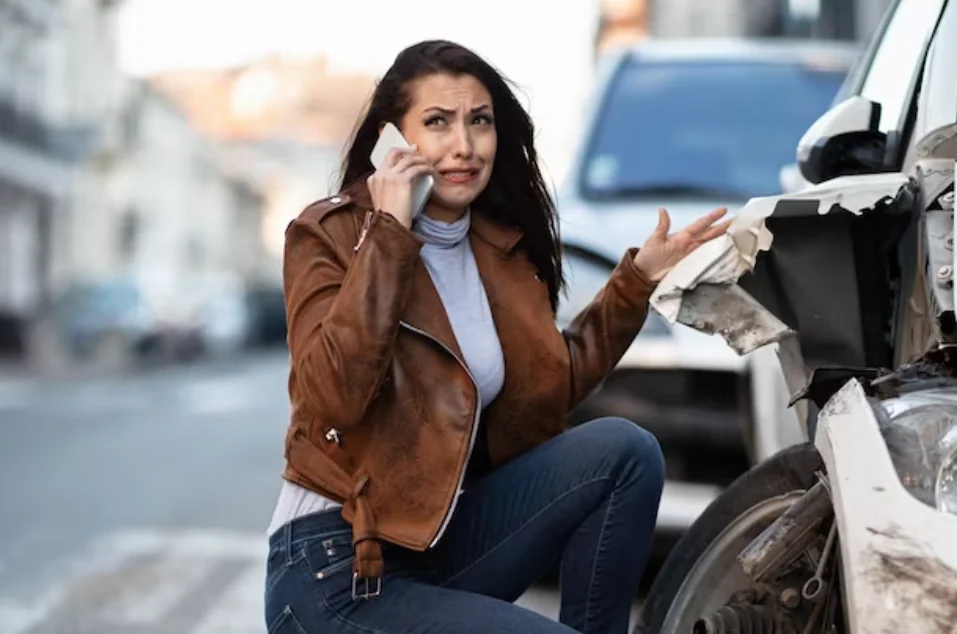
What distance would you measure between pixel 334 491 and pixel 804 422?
99 cm

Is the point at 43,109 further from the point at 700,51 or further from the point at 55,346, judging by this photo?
the point at 700,51

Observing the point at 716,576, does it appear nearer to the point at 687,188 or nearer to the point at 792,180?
the point at 792,180

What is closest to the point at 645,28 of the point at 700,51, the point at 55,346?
the point at 55,346

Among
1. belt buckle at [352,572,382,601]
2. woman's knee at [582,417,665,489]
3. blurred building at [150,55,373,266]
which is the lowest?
blurred building at [150,55,373,266]

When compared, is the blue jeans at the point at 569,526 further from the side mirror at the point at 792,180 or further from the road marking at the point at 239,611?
the road marking at the point at 239,611

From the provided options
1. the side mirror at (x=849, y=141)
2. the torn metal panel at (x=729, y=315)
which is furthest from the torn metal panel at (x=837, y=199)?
the side mirror at (x=849, y=141)

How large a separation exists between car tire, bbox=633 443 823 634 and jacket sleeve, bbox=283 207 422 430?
70cm

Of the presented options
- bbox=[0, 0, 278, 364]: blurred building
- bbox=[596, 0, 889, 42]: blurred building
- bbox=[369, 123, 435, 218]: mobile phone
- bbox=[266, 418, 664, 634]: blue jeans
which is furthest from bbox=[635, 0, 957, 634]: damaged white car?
bbox=[0, 0, 278, 364]: blurred building

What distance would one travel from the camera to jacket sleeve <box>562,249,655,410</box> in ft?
10.6

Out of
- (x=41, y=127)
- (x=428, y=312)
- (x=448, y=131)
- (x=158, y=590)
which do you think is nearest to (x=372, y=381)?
(x=428, y=312)

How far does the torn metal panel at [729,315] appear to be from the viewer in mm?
2791

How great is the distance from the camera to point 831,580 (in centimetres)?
250

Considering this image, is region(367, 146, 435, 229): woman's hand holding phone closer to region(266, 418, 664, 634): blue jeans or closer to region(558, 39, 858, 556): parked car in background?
region(266, 418, 664, 634): blue jeans

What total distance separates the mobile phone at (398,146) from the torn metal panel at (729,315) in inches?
20.4
